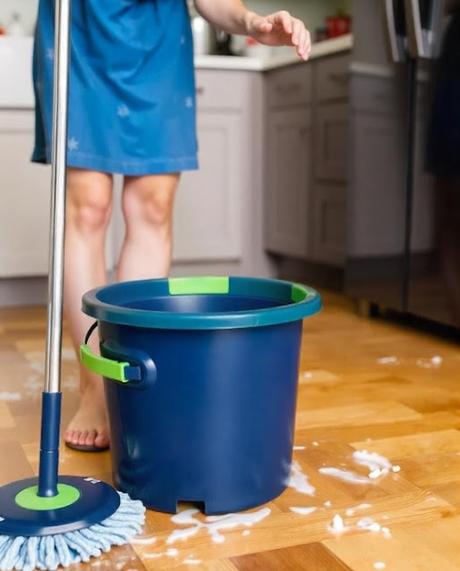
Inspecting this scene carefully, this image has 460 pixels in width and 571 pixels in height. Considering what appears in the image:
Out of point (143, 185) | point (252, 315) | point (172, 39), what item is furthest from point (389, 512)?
point (172, 39)

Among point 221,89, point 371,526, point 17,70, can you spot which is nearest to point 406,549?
point 371,526

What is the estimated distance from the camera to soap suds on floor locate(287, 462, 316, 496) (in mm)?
1151

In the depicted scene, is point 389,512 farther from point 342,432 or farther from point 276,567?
point 342,432

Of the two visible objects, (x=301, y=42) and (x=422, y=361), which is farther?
(x=422, y=361)

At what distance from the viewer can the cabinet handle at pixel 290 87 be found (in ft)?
9.12

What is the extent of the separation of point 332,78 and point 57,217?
1.82m

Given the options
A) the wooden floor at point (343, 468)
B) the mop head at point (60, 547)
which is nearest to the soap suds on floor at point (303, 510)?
the wooden floor at point (343, 468)

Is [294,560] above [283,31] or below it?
below

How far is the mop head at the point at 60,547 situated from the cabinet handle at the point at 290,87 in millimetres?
2057

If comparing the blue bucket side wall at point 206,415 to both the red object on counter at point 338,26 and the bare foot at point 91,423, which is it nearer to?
the bare foot at point 91,423

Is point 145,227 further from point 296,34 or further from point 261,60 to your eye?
point 261,60

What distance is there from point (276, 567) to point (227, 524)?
0.12 metres

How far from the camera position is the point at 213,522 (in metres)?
1.05

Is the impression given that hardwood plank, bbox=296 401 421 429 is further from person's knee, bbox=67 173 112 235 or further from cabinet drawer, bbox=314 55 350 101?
cabinet drawer, bbox=314 55 350 101
